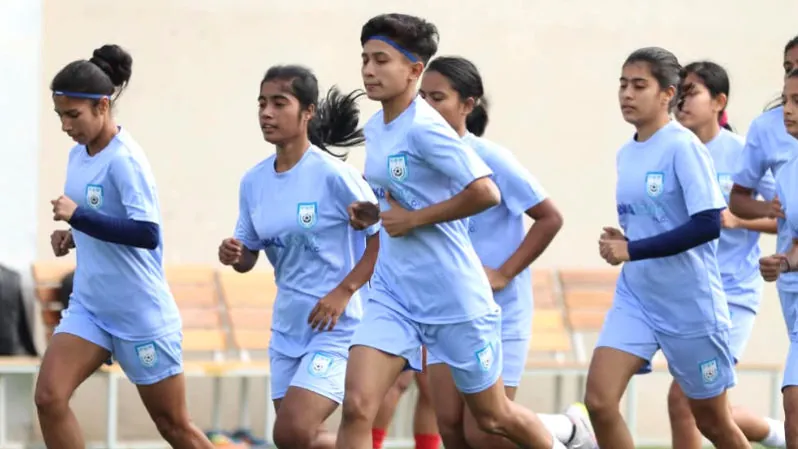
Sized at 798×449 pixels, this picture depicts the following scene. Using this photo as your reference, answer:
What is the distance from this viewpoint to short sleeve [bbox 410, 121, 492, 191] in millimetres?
5750

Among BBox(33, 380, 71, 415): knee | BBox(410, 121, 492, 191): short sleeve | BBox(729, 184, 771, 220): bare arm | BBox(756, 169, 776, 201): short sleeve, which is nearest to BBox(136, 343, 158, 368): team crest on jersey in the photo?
BBox(33, 380, 71, 415): knee

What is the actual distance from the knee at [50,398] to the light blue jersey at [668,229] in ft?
7.47

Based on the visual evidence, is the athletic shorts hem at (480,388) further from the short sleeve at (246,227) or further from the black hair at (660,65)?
the black hair at (660,65)

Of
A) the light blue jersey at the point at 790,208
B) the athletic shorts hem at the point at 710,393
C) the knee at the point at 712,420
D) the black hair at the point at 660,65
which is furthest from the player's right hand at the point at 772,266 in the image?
the black hair at the point at 660,65

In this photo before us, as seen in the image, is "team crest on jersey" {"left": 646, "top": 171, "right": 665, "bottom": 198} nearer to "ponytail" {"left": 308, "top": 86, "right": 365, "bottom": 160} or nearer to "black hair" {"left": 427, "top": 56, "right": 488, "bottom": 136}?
"black hair" {"left": 427, "top": 56, "right": 488, "bottom": 136}

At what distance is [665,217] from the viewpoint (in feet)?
21.3

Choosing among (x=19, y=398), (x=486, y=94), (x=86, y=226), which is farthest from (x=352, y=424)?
(x=486, y=94)

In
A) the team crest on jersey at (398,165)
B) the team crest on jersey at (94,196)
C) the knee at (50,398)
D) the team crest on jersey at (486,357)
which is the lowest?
the knee at (50,398)

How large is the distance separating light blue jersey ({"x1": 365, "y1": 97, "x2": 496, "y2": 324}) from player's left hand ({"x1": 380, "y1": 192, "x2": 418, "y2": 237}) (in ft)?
0.25

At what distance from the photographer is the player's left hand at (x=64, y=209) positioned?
621 cm

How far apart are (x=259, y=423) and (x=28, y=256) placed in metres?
1.84

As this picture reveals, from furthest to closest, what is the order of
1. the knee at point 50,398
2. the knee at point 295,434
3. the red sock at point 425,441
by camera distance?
1. the red sock at point 425,441
2. the knee at point 50,398
3. the knee at point 295,434

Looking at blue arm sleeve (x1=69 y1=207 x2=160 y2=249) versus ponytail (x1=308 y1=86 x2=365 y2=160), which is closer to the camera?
blue arm sleeve (x1=69 y1=207 x2=160 y2=249)

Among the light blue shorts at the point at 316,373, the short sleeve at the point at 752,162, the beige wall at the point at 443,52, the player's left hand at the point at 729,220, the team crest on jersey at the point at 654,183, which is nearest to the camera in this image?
the light blue shorts at the point at 316,373
